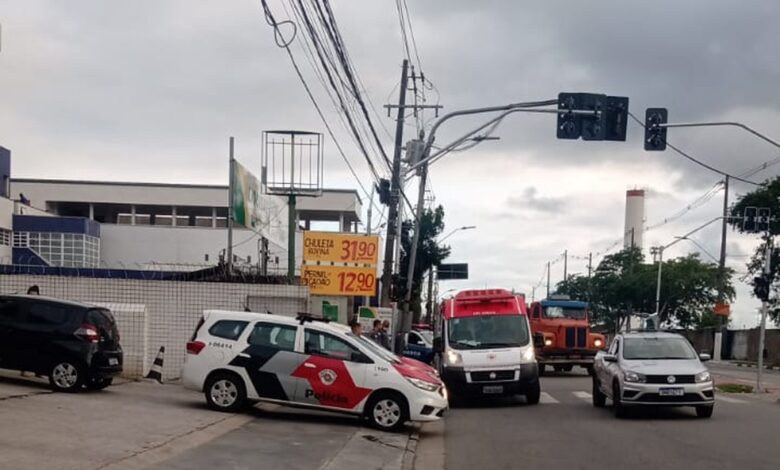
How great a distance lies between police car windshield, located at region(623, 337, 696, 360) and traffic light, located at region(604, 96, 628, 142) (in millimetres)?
4130

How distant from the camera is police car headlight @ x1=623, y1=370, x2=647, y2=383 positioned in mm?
17188

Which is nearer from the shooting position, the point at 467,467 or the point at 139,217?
the point at 467,467

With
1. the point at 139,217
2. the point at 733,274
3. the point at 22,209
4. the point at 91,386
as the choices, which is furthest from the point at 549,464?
the point at 733,274

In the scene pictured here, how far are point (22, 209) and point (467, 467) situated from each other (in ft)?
136

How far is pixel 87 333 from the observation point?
16266 millimetres

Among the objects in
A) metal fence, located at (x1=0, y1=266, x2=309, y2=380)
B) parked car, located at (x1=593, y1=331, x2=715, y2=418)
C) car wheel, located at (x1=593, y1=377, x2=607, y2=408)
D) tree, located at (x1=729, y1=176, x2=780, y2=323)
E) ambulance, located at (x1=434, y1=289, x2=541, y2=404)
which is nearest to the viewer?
parked car, located at (x1=593, y1=331, x2=715, y2=418)

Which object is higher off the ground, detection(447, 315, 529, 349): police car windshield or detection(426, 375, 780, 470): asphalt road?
detection(447, 315, 529, 349): police car windshield

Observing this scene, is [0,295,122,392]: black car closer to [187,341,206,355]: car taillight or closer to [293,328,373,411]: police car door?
[187,341,206,355]: car taillight

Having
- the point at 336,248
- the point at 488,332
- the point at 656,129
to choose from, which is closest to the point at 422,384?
the point at 488,332

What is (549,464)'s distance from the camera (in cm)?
1227

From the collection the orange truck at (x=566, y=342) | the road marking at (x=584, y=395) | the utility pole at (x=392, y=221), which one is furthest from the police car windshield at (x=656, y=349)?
the orange truck at (x=566, y=342)

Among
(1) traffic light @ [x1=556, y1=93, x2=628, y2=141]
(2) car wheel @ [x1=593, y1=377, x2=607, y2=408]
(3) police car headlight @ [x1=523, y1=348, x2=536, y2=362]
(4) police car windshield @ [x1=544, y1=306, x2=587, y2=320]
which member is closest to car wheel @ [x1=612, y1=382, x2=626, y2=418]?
(2) car wheel @ [x1=593, y1=377, x2=607, y2=408]

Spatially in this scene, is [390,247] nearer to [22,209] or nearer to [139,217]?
[22,209]

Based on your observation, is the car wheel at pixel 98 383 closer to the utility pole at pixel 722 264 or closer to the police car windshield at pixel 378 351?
the police car windshield at pixel 378 351
